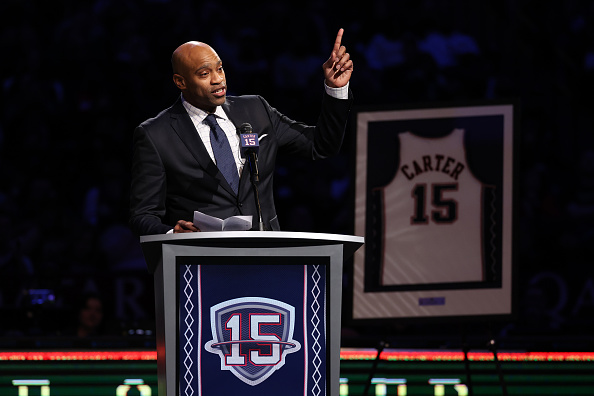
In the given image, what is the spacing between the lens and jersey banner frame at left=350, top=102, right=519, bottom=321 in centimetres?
490

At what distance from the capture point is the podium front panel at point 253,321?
9.16 feet

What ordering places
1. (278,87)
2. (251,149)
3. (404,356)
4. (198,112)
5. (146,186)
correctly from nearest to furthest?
(251,149), (146,186), (198,112), (404,356), (278,87)

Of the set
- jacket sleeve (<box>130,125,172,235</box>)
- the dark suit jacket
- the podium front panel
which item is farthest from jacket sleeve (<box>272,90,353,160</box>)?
the podium front panel

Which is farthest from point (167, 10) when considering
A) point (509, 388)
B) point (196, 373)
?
point (196, 373)

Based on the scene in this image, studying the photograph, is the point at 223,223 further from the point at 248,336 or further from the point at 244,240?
the point at 248,336

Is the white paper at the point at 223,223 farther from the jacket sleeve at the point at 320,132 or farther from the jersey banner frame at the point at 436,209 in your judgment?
the jersey banner frame at the point at 436,209

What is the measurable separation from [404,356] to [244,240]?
237 centimetres

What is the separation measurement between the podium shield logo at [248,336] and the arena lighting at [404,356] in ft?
6.73

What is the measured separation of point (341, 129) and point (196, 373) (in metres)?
0.99

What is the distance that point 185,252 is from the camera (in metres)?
2.78

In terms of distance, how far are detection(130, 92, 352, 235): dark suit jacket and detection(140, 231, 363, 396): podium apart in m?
0.30

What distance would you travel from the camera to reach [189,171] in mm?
3154

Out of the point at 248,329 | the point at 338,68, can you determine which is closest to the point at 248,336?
the point at 248,329

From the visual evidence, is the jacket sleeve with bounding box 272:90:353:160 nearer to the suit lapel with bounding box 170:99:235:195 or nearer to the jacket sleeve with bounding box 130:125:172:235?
the suit lapel with bounding box 170:99:235:195
